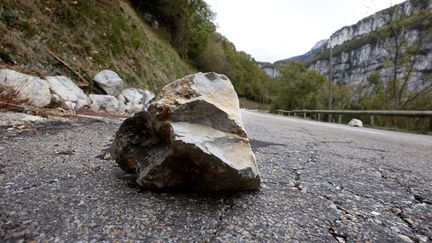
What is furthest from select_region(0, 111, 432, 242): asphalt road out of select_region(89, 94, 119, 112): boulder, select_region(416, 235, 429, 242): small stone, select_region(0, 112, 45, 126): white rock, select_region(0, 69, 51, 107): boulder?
select_region(89, 94, 119, 112): boulder

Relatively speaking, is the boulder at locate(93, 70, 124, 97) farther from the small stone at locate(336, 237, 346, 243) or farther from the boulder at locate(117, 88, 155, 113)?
the small stone at locate(336, 237, 346, 243)

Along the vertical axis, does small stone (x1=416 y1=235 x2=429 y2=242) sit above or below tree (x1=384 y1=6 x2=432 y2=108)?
below

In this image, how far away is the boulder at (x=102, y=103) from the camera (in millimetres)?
5262

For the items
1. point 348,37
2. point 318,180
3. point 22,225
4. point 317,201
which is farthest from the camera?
point 348,37

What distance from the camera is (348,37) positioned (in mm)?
101000

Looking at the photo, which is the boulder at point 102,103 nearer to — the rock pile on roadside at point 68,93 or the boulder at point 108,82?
the rock pile on roadside at point 68,93

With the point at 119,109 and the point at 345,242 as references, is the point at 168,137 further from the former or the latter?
the point at 119,109

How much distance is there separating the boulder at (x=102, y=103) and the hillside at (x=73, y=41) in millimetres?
559

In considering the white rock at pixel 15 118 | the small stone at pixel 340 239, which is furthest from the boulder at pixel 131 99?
the small stone at pixel 340 239

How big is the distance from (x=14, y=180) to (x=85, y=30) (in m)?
7.16

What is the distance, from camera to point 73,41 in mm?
6633

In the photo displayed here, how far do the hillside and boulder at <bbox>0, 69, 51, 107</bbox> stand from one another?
743mm

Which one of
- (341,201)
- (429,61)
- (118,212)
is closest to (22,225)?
(118,212)

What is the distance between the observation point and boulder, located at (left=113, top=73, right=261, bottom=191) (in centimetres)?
113
